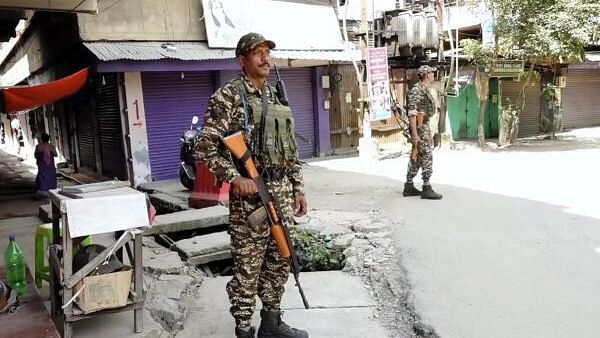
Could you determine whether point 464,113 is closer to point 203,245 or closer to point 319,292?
point 203,245

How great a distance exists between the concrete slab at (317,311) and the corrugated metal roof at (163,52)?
18.2 feet

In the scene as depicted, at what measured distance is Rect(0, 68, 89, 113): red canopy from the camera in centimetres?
791

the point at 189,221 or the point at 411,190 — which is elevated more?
the point at 189,221

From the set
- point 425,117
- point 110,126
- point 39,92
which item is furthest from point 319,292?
point 110,126

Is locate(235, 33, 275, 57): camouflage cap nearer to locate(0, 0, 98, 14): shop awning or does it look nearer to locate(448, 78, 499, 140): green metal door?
locate(0, 0, 98, 14): shop awning

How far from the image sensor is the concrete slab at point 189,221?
5.30 m

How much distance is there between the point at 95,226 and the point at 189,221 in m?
2.67

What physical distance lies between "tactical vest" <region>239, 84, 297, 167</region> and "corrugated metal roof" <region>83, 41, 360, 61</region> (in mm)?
6151

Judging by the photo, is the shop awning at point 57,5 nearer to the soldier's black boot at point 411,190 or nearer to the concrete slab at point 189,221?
the concrete slab at point 189,221

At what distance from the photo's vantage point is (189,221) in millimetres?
5441

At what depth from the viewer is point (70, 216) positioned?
2740 millimetres

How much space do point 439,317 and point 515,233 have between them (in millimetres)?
2278

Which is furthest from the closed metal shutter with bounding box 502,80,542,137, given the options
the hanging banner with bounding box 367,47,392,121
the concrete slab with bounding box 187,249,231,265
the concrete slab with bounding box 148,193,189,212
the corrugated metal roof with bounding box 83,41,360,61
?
the concrete slab with bounding box 187,249,231,265

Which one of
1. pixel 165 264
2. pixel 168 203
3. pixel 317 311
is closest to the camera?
pixel 317 311
